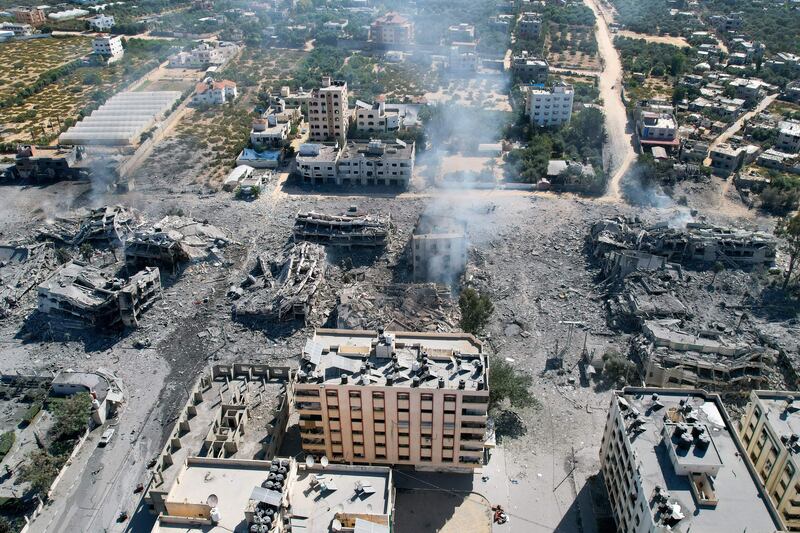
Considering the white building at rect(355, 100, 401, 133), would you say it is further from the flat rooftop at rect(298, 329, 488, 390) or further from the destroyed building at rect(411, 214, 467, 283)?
the flat rooftop at rect(298, 329, 488, 390)

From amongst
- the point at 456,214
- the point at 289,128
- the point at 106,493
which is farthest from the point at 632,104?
the point at 106,493

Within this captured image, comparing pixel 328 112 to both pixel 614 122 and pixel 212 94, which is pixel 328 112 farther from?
pixel 614 122

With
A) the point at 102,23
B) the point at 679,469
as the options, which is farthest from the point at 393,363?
the point at 102,23

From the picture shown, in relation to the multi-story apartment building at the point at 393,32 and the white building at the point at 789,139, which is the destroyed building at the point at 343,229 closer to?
the white building at the point at 789,139

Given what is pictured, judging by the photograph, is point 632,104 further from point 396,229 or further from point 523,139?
point 396,229

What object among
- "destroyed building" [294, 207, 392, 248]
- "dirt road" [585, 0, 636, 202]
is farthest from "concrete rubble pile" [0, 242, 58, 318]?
"dirt road" [585, 0, 636, 202]

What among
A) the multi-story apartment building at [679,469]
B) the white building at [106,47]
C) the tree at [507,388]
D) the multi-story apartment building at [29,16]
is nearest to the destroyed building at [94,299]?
the tree at [507,388]
